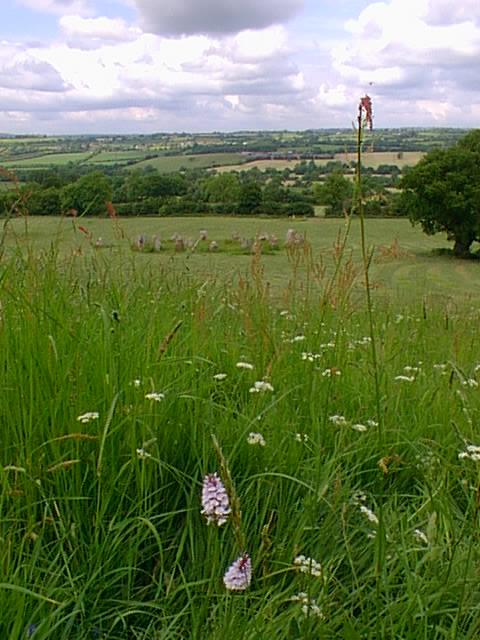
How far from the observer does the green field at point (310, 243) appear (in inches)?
128

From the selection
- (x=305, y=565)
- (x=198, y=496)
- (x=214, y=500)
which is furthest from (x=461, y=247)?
(x=214, y=500)

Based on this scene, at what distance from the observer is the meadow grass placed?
1.34 metres

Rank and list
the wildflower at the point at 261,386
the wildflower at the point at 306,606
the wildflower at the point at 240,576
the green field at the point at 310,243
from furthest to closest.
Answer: the green field at the point at 310,243, the wildflower at the point at 261,386, the wildflower at the point at 306,606, the wildflower at the point at 240,576

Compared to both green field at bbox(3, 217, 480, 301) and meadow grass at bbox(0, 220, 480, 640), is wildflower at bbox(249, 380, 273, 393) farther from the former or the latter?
green field at bbox(3, 217, 480, 301)

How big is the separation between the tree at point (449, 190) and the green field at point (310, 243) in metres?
1.69

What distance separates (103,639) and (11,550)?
29cm

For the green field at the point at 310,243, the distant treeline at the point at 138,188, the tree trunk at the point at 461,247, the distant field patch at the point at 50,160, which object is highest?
the distant field patch at the point at 50,160

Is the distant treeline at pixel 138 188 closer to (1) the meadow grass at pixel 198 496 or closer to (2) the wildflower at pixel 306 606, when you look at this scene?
(1) the meadow grass at pixel 198 496

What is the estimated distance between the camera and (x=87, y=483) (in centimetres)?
168

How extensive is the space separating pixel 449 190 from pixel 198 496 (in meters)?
31.0

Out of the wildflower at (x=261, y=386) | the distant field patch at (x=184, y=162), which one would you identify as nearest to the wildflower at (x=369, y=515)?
the wildflower at (x=261, y=386)

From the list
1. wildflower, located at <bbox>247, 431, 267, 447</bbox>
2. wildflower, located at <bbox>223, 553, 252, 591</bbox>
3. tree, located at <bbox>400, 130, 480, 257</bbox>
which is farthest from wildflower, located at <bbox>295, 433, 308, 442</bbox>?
tree, located at <bbox>400, 130, 480, 257</bbox>

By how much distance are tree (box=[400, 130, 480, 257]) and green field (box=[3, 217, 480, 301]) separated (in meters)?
1.69

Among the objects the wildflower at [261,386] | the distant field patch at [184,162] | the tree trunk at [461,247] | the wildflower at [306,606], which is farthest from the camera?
the tree trunk at [461,247]
